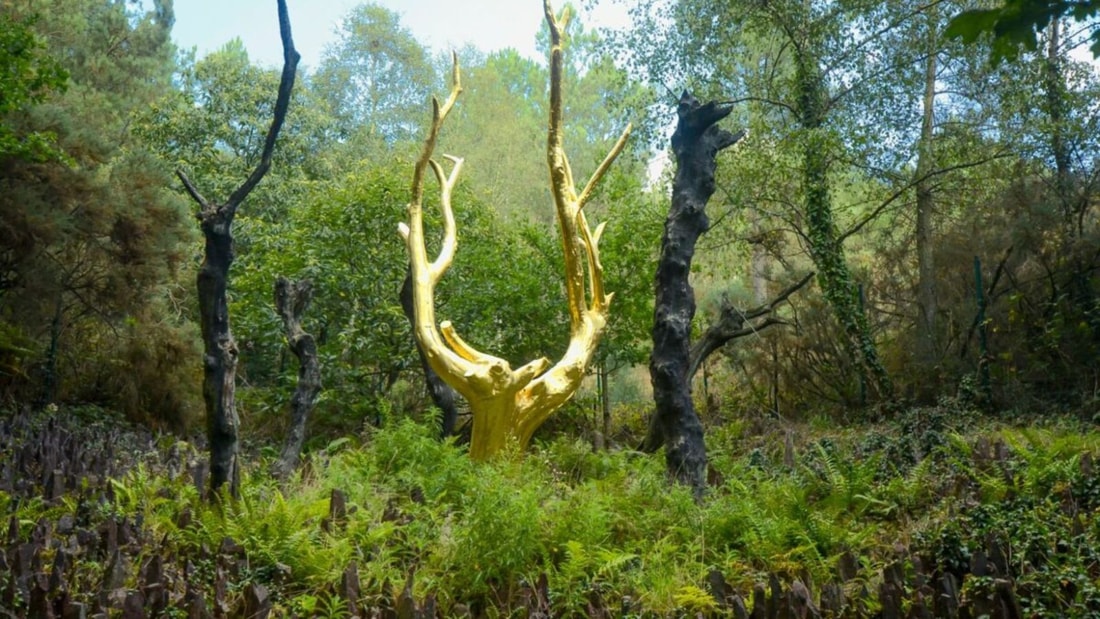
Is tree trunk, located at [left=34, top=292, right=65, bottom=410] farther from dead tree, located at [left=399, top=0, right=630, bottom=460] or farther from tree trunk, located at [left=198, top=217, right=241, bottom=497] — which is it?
tree trunk, located at [left=198, top=217, right=241, bottom=497]

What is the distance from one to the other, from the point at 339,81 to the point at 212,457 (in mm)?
23557

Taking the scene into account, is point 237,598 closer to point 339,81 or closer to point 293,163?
point 293,163

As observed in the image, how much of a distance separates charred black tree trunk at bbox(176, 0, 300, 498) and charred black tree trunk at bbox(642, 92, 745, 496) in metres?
2.82

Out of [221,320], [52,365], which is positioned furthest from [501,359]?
[52,365]

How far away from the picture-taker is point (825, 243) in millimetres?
12195

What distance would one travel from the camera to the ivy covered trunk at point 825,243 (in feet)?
38.3

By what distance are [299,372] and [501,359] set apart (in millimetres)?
1571

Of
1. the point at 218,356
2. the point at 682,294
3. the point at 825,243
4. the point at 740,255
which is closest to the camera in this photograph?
the point at 218,356

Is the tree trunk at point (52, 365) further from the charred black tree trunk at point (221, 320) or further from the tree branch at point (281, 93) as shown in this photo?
the tree branch at point (281, 93)

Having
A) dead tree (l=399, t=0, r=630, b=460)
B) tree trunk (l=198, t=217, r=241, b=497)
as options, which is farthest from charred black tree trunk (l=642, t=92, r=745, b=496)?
tree trunk (l=198, t=217, r=241, b=497)

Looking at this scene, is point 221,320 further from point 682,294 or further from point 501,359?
point 682,294

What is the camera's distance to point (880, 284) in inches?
515

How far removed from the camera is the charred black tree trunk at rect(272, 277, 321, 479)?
23.6ft

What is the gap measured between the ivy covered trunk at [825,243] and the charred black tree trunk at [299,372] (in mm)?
6253
